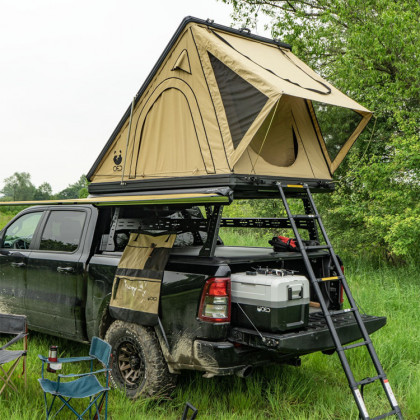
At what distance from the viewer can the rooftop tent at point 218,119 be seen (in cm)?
489

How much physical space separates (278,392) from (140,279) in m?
1.52

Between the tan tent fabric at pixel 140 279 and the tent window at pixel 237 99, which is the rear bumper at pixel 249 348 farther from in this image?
the tent window at pixel 237 99

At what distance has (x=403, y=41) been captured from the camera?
852 cm

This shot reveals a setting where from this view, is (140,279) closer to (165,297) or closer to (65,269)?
(165,297)

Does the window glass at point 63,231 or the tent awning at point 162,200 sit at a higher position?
the window glass at point 63,231

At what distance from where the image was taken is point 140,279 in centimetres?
443

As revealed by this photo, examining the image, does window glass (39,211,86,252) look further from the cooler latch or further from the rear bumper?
the cooler latch

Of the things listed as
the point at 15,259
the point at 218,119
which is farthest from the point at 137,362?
the point at 218,119

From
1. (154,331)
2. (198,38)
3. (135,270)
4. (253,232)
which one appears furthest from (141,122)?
(253,232)

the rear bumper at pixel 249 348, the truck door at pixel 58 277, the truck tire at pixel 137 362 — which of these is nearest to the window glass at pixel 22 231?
the truck door at pixel 58 277

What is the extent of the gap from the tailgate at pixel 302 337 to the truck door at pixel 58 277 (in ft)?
6.09

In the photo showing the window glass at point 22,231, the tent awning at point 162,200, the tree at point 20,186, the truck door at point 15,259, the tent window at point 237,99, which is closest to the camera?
the tent awning at point 162,200

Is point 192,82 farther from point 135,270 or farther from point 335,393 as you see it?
point 335,393

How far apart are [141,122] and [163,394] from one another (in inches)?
117
